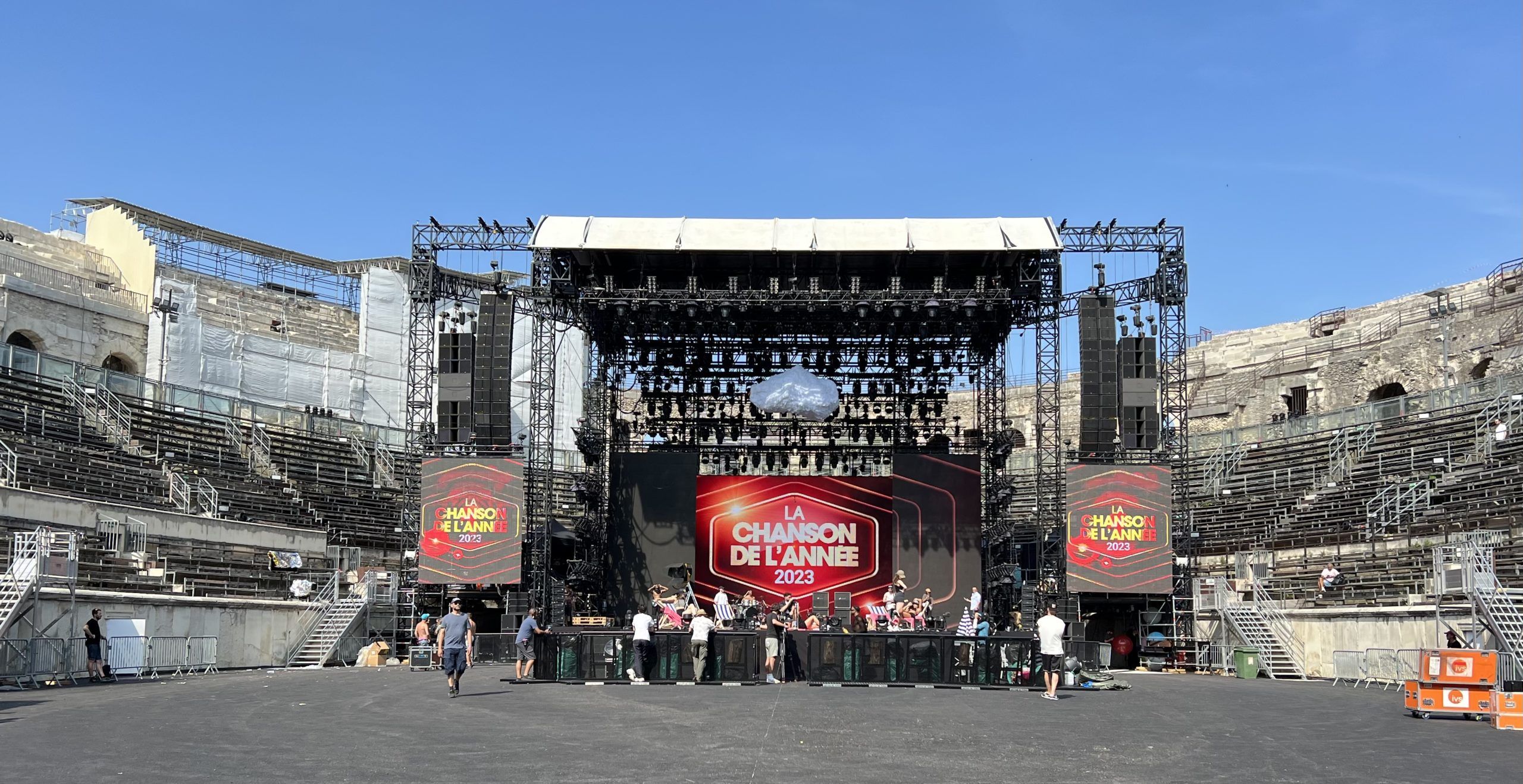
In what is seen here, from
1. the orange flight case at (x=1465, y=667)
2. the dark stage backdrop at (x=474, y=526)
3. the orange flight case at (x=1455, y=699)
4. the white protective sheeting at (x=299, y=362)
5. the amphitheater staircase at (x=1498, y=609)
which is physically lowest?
the orange flight case at (x=1455, y=699)

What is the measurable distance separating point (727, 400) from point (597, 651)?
60.1 ft

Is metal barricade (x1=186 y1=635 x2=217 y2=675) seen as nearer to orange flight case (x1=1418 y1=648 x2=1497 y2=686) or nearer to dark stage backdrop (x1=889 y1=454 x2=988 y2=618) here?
dark stage backdrop (x1=889 y1=454 x2=988 y2=618)

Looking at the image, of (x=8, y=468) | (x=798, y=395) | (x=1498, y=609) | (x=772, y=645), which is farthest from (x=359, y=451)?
(x=1498, y=609)

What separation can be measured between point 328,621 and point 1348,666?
22629 mm

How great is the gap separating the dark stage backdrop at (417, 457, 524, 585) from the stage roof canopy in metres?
5.77

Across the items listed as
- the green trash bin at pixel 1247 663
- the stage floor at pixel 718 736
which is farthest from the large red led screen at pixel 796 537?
the stage floor at pixel 718 736

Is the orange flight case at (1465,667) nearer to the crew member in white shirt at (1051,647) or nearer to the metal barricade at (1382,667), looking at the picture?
the crew member in white shirt at (1051,647)

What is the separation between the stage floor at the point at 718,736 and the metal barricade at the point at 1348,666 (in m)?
5.80

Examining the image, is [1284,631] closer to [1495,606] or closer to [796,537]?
[1495,606]

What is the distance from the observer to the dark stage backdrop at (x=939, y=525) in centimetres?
3831

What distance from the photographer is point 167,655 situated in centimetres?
2802

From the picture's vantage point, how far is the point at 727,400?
4266cm

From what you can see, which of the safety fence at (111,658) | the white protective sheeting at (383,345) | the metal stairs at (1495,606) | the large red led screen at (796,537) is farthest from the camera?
the white protective sheeting at (383,345)

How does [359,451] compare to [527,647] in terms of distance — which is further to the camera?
[359,451]
